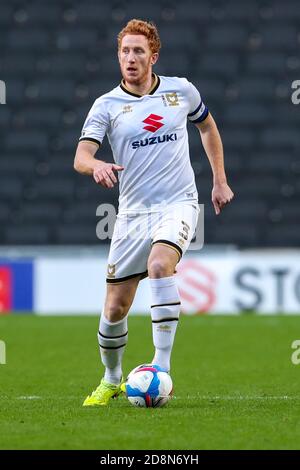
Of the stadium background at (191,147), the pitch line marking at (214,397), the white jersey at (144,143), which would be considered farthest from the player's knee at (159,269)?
the stadium background at (191,147)

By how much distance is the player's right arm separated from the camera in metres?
6.11

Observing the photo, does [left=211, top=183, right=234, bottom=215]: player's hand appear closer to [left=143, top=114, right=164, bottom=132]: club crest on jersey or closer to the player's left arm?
the player's left arm

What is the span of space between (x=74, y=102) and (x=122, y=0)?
3.15 metres

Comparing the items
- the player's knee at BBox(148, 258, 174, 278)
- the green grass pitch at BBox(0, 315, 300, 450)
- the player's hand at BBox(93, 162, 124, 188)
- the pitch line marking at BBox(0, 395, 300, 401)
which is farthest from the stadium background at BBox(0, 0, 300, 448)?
the player's hand at BBox(93, 162, 124, 188)

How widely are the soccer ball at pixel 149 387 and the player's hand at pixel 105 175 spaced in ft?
3.62

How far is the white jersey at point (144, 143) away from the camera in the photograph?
22.4ft

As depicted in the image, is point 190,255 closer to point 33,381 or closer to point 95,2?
point 33,381

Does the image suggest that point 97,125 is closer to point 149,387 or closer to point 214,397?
point 149,387

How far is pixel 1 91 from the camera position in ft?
64.5

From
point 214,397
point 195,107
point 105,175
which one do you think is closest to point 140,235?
point 105,175

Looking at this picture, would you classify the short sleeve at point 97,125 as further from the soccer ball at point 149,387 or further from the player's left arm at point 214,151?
the soccer ball at point 149,387

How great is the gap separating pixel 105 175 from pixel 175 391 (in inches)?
80.2

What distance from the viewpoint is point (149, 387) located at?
639 centimetres
